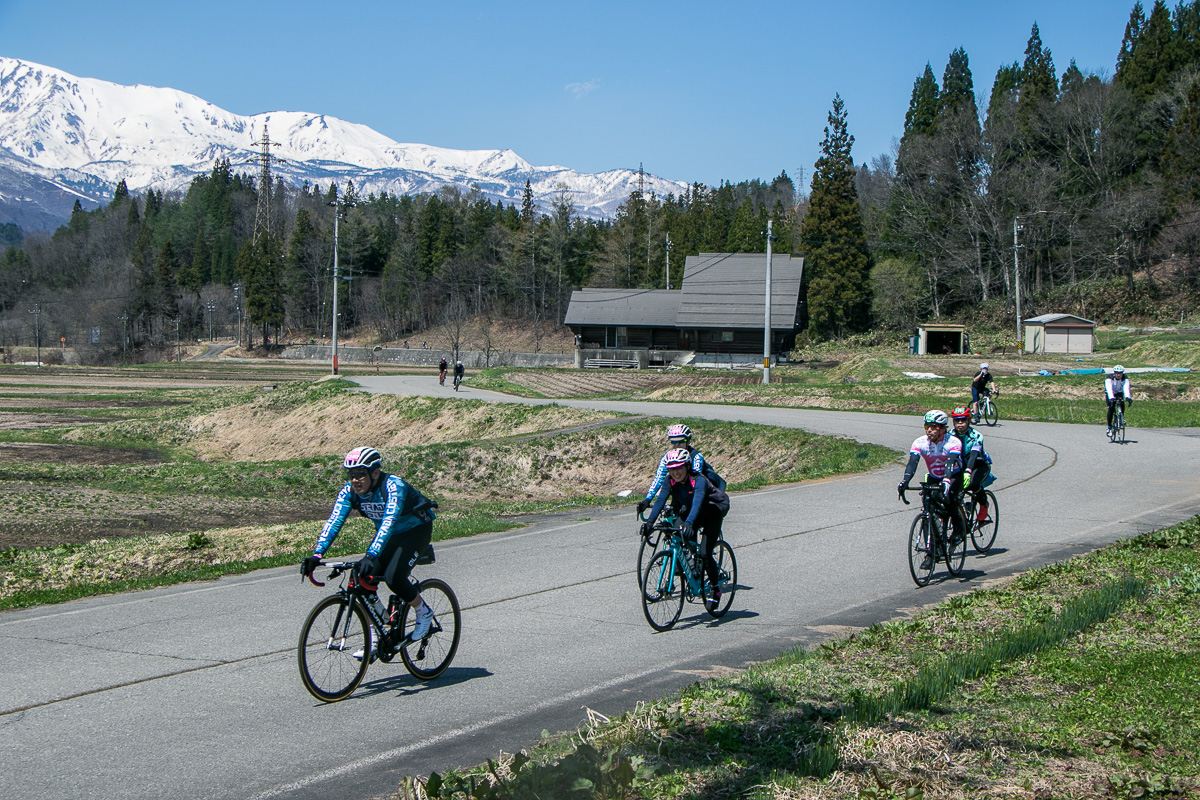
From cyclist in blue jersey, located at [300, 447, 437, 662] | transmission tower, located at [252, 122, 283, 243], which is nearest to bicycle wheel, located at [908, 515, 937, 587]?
cyclist in blue jersey, located at [300, 447, 437, 662]

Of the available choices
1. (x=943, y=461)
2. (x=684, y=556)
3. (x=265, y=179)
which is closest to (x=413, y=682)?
(x=684, y=556)

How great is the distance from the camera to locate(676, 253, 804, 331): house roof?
221 ft

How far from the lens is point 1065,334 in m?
55.4

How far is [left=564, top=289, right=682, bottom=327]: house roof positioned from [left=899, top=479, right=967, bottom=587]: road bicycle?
62.0 metres

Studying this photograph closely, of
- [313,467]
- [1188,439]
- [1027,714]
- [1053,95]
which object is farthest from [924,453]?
[1053,95]

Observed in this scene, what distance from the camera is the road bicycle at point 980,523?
12055mm

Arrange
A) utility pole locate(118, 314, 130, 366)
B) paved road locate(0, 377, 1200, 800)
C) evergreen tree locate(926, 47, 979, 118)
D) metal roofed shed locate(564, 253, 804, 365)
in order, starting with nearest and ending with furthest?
paved road locate(0, 377, 1200, 800)
metal roofed shed locate(564, 253, 804, 365)
evergreen tree locate(926, 47, 979, 118)
utility pole locate(118, 314, 130, 366)

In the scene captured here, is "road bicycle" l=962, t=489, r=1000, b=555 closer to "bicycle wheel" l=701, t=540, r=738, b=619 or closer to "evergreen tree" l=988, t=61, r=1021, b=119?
"bicycle wheel" l=701, t=540, r=738, b=619

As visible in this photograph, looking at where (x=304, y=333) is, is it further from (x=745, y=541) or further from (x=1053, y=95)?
(x=745, y=541)

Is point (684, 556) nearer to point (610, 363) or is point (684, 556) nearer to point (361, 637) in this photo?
point (361, 637)

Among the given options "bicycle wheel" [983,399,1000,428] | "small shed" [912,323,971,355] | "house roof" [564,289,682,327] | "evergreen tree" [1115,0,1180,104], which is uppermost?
"evergreen tree" [1115,0,1180,104]

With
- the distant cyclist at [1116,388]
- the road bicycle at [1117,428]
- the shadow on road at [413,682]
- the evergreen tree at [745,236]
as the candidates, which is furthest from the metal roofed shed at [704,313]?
the shadow on road at [413,682]

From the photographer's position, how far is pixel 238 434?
42688 mm

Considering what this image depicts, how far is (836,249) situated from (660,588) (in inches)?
2818
